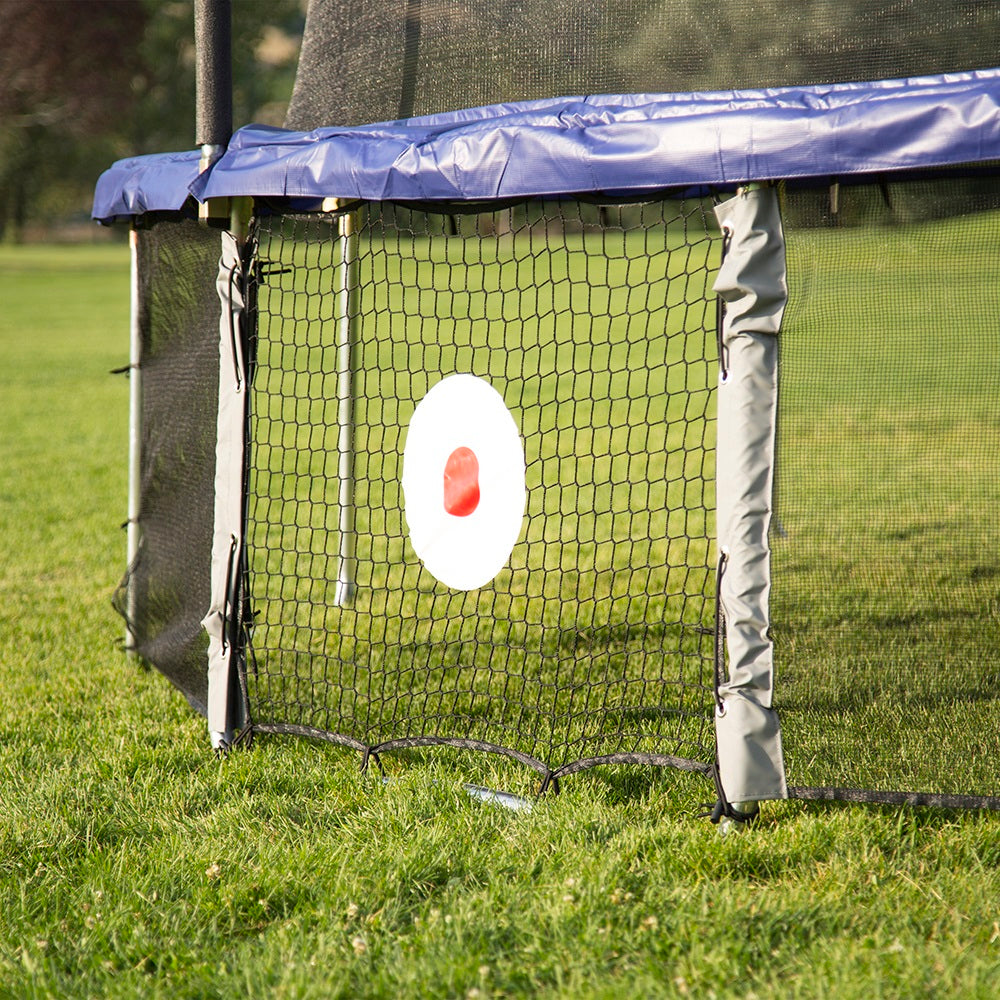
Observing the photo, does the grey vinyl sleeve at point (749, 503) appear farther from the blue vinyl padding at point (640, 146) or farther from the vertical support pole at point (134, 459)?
the vertical support pole at point (134, 459)

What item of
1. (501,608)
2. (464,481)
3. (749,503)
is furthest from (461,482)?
(501,608)

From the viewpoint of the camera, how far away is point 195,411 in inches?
152

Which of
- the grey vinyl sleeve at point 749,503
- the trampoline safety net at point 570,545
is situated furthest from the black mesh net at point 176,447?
the grey vinyl sleeve at point 749,503

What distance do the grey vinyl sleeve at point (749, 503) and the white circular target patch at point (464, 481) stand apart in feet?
2.51

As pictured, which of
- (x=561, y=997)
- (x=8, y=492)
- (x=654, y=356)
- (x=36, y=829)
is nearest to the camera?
(x=561, y=997)

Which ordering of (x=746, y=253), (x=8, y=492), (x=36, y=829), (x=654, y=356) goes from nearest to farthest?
1. (x=746, y=253)
2. (x=36, y=829)
3. (x=8, y=492)
4. (x=654, y=356)

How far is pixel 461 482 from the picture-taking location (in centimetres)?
343

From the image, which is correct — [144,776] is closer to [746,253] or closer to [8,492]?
[746,253]

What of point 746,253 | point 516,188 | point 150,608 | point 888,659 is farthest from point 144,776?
point 888,659

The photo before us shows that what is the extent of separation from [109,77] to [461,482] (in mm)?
41419

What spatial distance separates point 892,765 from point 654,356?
9809 mm

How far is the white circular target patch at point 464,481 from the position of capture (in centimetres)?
332

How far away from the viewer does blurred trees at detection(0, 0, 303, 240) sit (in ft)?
123

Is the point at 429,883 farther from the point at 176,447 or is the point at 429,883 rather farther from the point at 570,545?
the point at 570,545
